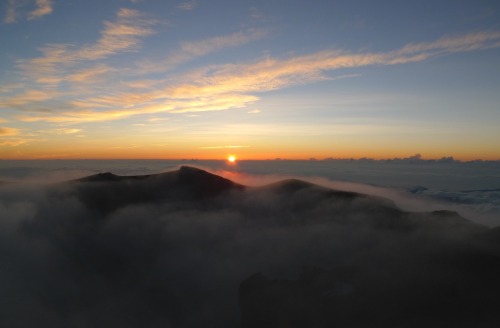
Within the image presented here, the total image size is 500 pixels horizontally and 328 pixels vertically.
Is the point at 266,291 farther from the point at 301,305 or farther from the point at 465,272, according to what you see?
the point at 465,272

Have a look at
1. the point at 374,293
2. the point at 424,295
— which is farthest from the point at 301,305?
the point at 424,295

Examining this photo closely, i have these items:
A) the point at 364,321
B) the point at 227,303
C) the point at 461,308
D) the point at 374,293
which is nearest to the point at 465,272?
the point at 461,308

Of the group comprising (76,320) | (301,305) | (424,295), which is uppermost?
(424,295)

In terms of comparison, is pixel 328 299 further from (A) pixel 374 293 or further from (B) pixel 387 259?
(B) pixel 387 259

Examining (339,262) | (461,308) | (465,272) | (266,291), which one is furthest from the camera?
(339,262)

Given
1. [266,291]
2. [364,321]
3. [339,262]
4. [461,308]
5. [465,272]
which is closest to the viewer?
[461,308]

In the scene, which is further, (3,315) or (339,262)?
(339,262)

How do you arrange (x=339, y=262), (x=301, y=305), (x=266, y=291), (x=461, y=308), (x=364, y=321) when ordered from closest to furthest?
(x=461, y=308)
(x=364, y=321)
(x=301, y=305)
(x=266, y=291)
(x=339, y=262)

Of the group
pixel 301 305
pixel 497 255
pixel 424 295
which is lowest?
pixel 301 305

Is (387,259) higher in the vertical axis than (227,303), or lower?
higher

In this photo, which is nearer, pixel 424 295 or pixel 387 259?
pixel 424 295
